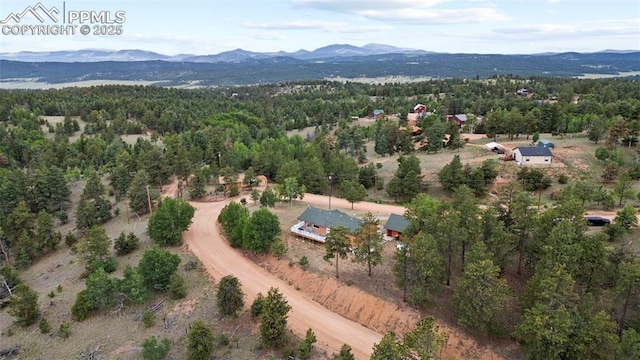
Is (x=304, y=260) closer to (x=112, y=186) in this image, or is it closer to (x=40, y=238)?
(x=40, y=238)

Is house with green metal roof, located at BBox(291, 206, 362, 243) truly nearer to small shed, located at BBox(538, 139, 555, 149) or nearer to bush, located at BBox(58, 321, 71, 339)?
bush, located at BBox(58, 321, 71, 339)

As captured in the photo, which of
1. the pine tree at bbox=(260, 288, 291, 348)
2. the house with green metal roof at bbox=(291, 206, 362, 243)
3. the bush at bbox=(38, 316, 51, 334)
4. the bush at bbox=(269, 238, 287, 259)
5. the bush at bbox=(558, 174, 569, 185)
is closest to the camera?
the pine tree at bbox=(260, 288, 291, 348)

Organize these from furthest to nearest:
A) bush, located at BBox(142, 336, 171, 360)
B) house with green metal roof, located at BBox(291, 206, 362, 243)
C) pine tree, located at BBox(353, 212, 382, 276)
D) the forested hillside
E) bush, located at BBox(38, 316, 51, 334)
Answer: house with green metal roof, located at BBox(291, 206, 362, 243) < pine tree, located at BBox(353, 212, 382, 276) < bush, located at BBox(38, 316, 51, 334) < the forested hillside < bush, located at BBox(142, 336, 171, 360)

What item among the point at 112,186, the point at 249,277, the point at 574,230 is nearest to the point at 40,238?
the point at 112,186

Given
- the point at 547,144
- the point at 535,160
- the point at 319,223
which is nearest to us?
the point at 319,223

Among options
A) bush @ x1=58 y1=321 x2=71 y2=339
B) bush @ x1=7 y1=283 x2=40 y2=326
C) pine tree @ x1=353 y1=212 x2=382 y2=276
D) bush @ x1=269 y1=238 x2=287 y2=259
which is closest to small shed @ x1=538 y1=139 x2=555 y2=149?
pine tree @ x1=353 y1=212 x2=382 y2=276

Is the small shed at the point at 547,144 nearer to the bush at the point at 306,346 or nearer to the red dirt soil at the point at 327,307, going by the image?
the red dirt soil at the point at 327,307

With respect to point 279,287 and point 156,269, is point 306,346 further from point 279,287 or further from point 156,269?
point 156,269

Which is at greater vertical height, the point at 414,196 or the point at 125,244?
the point at 414,196

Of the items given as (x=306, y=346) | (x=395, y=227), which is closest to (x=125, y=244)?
(x=306, y=346)
